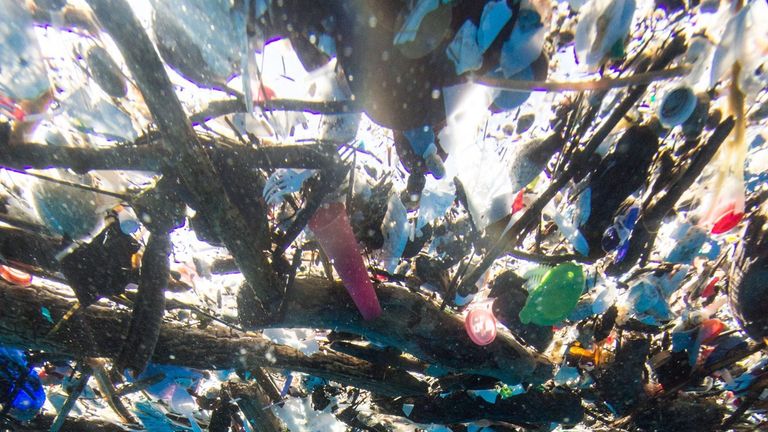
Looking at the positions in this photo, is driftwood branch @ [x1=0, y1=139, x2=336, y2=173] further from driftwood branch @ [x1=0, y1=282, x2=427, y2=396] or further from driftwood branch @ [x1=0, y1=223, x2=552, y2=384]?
driftwood branch @ [x1=0, y1=282, x2=427, y2=396]

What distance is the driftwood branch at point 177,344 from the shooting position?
133 inches

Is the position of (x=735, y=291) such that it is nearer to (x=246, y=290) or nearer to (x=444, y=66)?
(x=444, y=66)

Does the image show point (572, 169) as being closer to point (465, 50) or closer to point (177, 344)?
point (465, 50)

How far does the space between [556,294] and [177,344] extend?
447 centimetres

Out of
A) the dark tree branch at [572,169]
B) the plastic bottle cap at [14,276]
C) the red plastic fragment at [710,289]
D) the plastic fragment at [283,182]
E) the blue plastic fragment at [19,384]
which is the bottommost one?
the blue plastic fragment at [19,384]

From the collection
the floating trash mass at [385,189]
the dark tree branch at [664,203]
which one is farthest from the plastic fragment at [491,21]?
the dark tree branch at [664,203]

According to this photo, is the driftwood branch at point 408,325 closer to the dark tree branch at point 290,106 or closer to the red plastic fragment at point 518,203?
the red plastic fragment at point 518,203

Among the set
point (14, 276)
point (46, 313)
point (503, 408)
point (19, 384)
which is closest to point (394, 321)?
point (503, 408)

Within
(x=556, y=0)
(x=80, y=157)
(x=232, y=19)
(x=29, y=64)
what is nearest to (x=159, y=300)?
(x=80, y=157)

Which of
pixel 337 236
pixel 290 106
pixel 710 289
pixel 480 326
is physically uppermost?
pixel 710 289

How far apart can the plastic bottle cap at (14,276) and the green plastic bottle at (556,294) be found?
18.7ft

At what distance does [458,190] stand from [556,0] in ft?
5.16

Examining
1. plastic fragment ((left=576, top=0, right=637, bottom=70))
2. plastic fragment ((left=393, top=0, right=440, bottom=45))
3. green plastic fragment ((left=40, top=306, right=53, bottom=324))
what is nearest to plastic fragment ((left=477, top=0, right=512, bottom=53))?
plastic fragment ((left=393, top=0, right=440, bottom=45))

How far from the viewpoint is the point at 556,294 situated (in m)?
3.58
